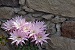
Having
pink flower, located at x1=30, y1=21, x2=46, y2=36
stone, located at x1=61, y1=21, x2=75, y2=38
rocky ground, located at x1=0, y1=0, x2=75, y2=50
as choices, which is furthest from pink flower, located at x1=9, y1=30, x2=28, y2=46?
stone, located at x1=61, y1=21, x2=75, y2=38

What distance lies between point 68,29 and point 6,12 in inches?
26.5

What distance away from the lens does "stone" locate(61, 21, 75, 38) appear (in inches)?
84.4

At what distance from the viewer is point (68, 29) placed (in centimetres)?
216

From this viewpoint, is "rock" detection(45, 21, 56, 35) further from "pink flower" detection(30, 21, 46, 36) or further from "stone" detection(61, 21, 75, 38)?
"pink flower" detection(30, 21, 46, 36)

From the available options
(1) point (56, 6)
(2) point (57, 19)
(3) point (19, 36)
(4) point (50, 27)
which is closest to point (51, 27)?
(4) point (50, 27)

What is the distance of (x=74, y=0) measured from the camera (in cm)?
207

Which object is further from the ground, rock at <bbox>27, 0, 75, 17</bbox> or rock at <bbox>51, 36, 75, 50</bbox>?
rock at <bbox>27, 0, 75, 17</bbox>

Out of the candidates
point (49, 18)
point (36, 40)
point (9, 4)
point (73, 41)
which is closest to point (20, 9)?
point (9, 4)

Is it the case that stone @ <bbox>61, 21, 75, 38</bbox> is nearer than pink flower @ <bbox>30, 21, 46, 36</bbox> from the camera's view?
No

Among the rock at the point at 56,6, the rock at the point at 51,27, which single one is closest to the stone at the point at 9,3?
the rock at the point at 56,6

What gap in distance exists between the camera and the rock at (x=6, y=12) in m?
2.26

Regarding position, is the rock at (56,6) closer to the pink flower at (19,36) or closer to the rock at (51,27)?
the rock at (51,27)

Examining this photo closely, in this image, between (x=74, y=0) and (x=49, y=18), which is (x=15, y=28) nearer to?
(x=49, y=18)

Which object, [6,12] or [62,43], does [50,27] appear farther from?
[6,12]
